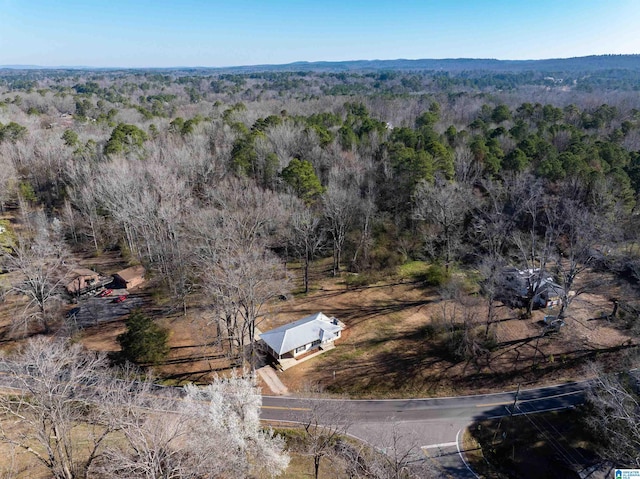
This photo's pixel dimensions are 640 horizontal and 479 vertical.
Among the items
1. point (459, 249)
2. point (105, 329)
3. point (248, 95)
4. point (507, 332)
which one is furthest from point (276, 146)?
point (248, 95)

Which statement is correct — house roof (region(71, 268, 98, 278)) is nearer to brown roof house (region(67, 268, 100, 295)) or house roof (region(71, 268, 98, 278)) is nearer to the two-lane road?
brown roof house (region(67, 268, 100, 295))

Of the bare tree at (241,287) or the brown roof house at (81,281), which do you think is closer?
the bare tree at (241,287)

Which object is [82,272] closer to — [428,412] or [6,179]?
[6,179]

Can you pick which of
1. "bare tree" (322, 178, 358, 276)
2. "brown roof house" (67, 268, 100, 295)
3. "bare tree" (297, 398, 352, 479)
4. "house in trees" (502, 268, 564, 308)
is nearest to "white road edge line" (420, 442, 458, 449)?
"bare tree" (297, 398, 352, 479)

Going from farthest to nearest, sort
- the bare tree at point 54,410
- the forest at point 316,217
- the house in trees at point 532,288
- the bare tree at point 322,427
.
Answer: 1. the house in trees at point 532,288
2. the forest at point 316,217
3. the bare tree at point 322,427
4. the bare tree at point 54,410

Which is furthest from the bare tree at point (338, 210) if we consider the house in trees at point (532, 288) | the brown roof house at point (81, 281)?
the brown roof house at point (81, 281)

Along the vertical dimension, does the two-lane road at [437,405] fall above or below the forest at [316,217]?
below

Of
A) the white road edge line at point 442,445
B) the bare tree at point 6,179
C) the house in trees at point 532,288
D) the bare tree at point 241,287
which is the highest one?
the bare tree at point 6,179

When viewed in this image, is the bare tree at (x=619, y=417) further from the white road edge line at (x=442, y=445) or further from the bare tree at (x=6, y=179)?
the bare tree at (x=6, y=179)
